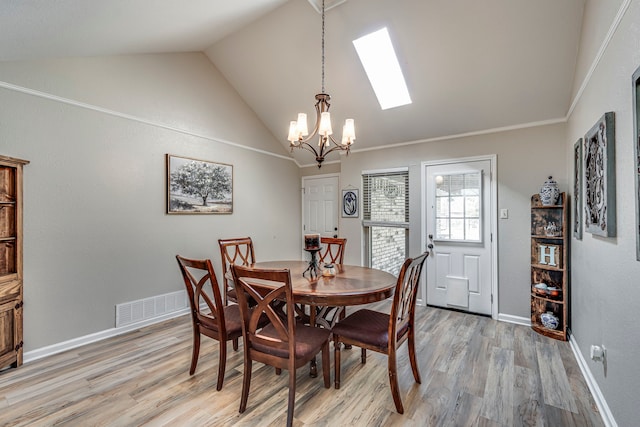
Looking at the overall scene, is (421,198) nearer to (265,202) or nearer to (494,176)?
(494,176)

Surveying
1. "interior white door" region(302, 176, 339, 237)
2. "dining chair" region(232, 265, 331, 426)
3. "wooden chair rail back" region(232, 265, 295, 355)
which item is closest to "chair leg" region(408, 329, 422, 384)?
"dining chair" region(232, 265, 331, 426)

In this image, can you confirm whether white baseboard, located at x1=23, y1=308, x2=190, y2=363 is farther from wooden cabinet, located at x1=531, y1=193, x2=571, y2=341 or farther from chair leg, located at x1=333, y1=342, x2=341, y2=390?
wooden cabinet, located at x1=531, y1=193, x2=571, y2=341

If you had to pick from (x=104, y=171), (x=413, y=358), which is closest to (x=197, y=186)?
(x=104, y=171)

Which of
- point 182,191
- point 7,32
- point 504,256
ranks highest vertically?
point 7,32

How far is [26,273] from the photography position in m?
2.48

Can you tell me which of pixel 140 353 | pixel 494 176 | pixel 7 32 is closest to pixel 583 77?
pixel 494 176

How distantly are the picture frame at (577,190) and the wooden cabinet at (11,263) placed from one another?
→ 4458 mm

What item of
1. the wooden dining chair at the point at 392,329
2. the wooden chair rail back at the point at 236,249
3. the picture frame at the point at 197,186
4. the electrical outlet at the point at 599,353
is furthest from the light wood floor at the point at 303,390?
the picture frame at the point at 197,186

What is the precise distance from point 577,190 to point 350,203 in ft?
9.01

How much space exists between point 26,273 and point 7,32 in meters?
1.82

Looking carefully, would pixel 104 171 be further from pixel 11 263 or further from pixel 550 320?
pixel 550 320

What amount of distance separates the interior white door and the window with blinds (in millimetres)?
608

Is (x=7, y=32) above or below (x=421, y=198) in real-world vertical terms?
above

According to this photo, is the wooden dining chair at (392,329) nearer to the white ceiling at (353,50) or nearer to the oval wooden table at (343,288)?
the oval wooden table at (343,288)
